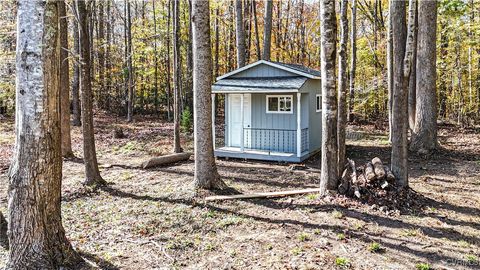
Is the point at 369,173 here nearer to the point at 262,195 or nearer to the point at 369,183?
the point at 369,183

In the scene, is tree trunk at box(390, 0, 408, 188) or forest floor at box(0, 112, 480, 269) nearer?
forest floor at box(0, 112, 480, 269)

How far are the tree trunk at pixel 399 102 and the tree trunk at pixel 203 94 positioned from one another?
377 cm

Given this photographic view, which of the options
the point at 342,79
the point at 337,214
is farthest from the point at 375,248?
the point at 342,79

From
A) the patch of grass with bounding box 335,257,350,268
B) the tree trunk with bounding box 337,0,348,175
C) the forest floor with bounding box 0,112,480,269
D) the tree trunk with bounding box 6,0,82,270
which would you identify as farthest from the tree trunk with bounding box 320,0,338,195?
the tree trunk with bounding box 6,0,82,270

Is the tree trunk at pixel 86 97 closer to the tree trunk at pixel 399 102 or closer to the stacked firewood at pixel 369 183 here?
the stacked firewood at pixel 369 183

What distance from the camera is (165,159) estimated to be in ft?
36.6

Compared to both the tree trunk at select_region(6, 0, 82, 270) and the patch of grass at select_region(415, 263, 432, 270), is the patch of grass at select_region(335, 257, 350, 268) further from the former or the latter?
the tree trunk at select_region(6, 0, 82, 270)

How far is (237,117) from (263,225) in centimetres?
775

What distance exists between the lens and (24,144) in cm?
368

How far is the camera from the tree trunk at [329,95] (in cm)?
661

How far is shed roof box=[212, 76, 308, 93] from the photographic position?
449 inches

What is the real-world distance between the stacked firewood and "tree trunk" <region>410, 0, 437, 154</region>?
5914 mm

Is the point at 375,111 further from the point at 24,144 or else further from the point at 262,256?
the point at 24,144

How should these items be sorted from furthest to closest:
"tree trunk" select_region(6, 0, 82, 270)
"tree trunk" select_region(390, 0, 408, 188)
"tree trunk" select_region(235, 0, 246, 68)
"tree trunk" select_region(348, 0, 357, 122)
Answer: "tree trunk" select_region(348, 0, 357, 122)
"tree trunk" select_region(235, 0, 246, 68)
"tree trunk" select_region(390, 0, 408, 188)
"tree trunk" select_region(6, 0, 82, 270)
